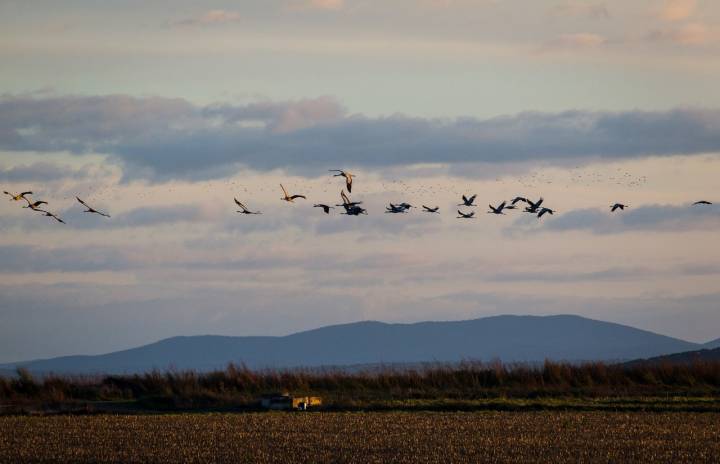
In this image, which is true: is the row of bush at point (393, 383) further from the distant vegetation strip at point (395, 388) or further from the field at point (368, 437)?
the field at point (368, 437)

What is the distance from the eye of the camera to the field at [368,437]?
103ft

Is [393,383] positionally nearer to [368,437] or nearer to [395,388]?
[395,388]

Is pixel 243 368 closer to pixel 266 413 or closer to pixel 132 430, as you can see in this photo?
pixel 266 413

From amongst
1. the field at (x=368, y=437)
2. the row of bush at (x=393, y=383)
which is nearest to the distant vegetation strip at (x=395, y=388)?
the row of bush at (x=393, y=383)

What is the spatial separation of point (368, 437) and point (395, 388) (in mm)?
18852

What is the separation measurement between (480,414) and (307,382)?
14.5m

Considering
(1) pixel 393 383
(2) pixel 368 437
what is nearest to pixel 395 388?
(1) pixel 393 383

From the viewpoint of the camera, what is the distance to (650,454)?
31203mm

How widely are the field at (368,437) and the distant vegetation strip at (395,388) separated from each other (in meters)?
5.19

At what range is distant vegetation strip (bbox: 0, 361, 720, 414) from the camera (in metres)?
49.0

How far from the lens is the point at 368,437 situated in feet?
117

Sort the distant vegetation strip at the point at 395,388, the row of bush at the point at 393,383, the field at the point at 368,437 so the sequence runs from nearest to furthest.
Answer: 1. the field at the point at 368,437
2. the distant vegetation strip at the point at 395,388
3. the row of bush at the point at 393,383

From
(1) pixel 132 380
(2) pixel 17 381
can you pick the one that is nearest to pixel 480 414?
(1) pixel 132 380

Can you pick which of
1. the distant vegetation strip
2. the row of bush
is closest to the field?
the distant vegetation strip
